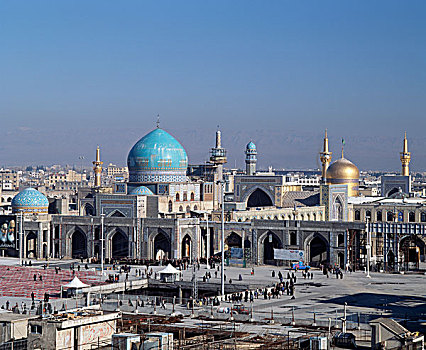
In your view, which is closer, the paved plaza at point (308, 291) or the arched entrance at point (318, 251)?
the paved plaza at point (308, 291)

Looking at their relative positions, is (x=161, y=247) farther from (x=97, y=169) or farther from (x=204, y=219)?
(x=97, y=169)

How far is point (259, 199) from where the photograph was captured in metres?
95.1

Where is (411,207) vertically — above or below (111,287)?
above

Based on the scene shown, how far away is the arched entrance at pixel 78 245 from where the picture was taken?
84500 mm

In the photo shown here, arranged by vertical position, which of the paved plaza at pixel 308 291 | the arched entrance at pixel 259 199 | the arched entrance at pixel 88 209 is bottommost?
the paved plaza at pixel 308 291

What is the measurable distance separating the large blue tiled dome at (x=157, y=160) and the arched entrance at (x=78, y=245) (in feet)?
29.5

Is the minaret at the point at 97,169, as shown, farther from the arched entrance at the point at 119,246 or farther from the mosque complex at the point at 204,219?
the arched entrance at the point at 119,246

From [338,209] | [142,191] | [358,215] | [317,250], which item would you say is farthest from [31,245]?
[358,215]

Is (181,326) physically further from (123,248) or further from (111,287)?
(123,248)

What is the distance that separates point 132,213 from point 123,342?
2087 inches

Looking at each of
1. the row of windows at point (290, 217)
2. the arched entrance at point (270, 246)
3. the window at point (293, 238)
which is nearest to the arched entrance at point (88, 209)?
the row of windows at point (290, 217)

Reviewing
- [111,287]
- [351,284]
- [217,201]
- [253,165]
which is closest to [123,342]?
[111,287]

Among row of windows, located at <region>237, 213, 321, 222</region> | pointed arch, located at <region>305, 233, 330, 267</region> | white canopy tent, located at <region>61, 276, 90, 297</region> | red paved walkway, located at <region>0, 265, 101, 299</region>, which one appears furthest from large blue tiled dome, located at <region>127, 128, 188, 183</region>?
white canopy tent, located at <region>61, 276, 90, 297</region>

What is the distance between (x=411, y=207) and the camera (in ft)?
312
